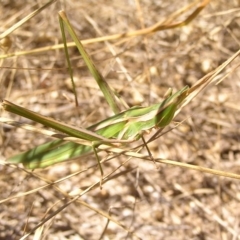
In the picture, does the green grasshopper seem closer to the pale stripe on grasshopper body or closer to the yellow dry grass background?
the pale stripe on grasshopper body

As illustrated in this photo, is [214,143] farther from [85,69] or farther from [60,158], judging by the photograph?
[60,158]

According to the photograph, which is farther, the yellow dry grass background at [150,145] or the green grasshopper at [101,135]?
the yellow dry grass background at [150,145]

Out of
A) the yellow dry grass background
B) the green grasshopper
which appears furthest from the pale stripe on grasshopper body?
the yellow dry grass background

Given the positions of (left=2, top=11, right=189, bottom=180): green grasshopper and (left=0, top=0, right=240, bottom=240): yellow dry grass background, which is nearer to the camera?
(left=2, top=11, right=189, bottom=180): green grasshopper

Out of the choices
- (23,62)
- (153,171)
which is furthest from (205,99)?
(23,62)

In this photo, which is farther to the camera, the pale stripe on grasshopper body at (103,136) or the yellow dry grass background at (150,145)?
the yellow dry grass background at (150,145)

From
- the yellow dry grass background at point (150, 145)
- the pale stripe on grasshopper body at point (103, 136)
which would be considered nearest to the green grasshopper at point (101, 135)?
the pale stripe on grasshopper body at point (103, 136)

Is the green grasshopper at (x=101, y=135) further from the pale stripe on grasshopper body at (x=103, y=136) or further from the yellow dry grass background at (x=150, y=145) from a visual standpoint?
the yellow dry grass background at (x=150, y=145)

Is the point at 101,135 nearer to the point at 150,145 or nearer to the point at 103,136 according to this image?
the point at 103,136
